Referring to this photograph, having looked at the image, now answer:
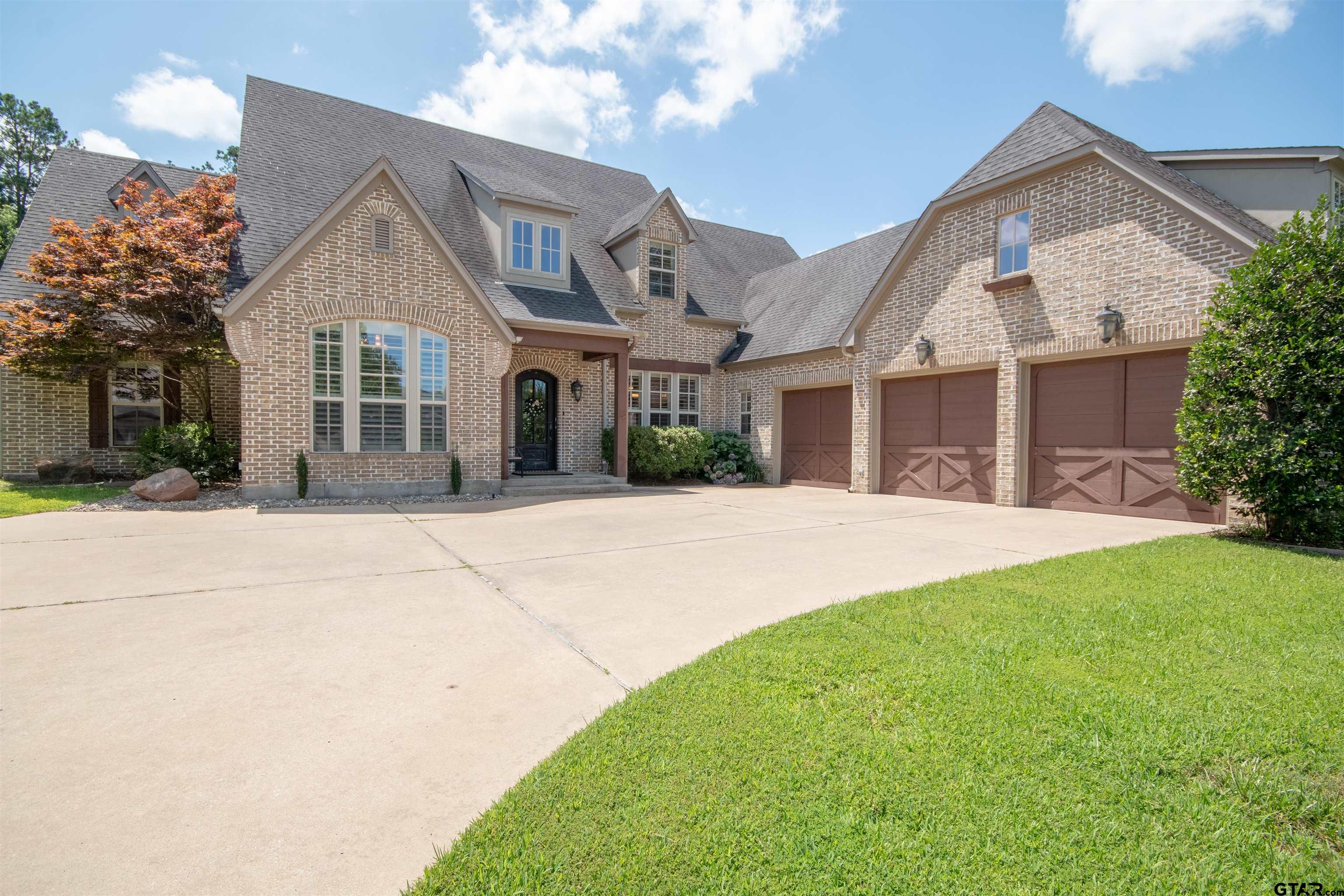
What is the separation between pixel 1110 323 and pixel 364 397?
12.8m

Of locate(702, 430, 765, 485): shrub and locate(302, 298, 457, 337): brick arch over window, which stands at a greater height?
locate(302, 298, 457, 337): brick arch over window

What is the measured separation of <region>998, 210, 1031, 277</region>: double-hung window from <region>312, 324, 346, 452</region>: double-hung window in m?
12.3

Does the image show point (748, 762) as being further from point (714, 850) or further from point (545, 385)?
point (545, 385)

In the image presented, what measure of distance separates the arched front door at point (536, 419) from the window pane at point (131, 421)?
8.15 metres

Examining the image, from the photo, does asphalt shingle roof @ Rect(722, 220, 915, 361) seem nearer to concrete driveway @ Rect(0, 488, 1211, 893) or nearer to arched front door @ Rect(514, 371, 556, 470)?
arched front door @ Rect(514, 371, 556, 470)

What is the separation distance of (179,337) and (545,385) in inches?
290

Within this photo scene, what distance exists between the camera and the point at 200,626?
4281mm

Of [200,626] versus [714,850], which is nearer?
[714,850]

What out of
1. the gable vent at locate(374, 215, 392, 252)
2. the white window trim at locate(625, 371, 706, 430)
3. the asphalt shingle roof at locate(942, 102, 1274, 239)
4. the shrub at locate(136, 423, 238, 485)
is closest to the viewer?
the asphalt shingle roof at locate(942, 102, 1274, 239)

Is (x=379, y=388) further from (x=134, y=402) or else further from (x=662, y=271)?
(x=662, y=271)

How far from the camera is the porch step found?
12.9 metres

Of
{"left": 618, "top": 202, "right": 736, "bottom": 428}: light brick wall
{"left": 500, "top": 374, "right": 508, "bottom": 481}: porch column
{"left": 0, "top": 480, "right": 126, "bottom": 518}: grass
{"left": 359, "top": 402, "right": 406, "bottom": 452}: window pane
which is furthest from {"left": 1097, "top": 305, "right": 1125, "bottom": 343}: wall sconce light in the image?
{"left": 0, "top": 480, "right": 126, "bottom": 518}: grass

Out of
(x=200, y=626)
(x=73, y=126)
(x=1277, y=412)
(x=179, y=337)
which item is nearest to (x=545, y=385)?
(x=179, y=337)

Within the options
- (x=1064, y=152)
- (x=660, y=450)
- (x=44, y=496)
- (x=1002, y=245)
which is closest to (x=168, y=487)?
(x=44, y=496)
